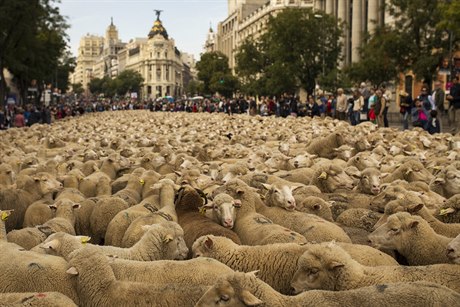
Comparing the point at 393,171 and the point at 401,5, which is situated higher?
the point at 401,5

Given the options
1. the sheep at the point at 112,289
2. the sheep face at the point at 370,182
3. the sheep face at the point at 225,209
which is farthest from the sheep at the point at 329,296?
the sheep face at the point at 370,182

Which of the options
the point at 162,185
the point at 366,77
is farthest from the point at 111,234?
the point at 366,77

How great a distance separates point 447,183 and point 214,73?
299ft

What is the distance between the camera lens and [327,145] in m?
13.1

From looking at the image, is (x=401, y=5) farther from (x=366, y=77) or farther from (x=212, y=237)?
(x=212, y=237)

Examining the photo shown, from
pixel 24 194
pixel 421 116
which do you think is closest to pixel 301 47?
pixel 421 116

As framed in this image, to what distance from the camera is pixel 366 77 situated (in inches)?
1561

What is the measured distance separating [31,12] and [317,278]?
33.0 meters

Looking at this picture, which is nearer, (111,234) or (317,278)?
(317,278)

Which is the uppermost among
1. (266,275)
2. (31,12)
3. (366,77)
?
(31,12)

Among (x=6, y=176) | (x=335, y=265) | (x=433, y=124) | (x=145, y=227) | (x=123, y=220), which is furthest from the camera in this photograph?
(x=433, y=124)

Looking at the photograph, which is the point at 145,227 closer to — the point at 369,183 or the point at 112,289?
the point at 112,289

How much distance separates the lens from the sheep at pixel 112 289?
4223 mm

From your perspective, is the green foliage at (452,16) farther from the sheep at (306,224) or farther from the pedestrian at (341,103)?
the sheep at (306,224)
